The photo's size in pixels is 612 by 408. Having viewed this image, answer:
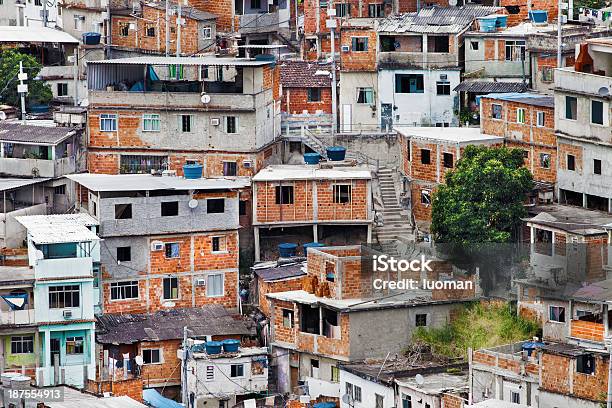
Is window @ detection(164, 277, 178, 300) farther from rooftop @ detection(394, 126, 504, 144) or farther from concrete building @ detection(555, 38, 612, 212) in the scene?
concrete building @ detection(555, 38, 612, 212)

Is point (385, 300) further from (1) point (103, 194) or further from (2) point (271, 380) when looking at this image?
(1) point (103, 194)

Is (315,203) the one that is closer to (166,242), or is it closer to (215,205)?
(215,205)

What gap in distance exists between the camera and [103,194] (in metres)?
85.2

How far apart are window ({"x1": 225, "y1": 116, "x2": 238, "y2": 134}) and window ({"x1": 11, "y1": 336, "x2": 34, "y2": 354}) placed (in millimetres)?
12774

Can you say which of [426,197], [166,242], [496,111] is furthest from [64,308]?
[496,111]

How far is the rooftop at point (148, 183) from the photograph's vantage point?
8551 cm

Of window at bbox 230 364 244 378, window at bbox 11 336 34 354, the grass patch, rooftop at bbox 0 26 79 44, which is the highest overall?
rooftop at bbox 0 26 79 44

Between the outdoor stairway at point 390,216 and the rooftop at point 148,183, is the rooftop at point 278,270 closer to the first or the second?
the rooftop at point 148,183

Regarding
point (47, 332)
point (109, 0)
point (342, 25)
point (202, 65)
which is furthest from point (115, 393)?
point (109, 0)

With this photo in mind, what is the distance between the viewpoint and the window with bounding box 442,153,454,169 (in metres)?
88.9

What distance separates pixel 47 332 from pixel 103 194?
19.3ft

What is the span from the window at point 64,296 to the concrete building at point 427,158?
1322 centimetres

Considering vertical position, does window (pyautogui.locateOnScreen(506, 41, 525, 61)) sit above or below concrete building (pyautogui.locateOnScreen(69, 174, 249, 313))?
above

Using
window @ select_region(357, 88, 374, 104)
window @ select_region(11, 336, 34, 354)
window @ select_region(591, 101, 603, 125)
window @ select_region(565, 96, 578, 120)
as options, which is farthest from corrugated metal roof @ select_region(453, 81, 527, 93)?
window @ select_region(11, 336, 34, 354)
